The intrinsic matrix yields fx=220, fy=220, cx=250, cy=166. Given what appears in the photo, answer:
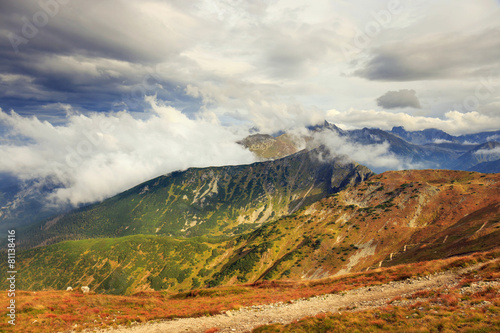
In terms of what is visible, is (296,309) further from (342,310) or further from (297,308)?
(342,310)

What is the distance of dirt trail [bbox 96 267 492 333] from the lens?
1276 inches

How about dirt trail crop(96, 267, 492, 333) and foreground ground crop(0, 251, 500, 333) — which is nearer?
foreground ground crop(0, 251, 500, 333)

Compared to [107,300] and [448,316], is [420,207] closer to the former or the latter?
[448,316]

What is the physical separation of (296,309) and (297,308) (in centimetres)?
63

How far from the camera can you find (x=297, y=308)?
37.6 metres

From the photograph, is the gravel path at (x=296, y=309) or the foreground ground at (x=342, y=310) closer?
the foreground ground at (x=342, y=310)

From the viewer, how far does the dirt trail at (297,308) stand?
32406 millimetres

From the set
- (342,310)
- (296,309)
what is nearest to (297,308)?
(296,309)

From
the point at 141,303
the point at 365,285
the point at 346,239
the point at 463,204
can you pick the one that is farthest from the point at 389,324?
the point at 463,204

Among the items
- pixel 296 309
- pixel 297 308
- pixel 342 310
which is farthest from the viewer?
pixel 297 308

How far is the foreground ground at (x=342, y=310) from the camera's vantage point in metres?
22.3

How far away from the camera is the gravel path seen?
106ft

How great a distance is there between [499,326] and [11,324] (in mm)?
61361

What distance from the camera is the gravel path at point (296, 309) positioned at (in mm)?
32406
